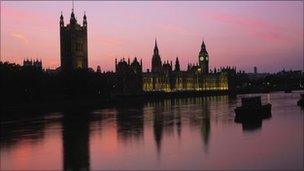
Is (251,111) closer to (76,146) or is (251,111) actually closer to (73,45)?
(76,146)

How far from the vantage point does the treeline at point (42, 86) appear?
85.0 meters

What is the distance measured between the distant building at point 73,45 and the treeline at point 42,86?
36169 mm

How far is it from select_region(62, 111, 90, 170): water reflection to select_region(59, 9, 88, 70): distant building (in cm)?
10340

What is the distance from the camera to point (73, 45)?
160 metres

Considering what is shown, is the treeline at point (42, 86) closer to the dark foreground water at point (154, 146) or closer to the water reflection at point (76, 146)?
the water reflection at point (76, 146)

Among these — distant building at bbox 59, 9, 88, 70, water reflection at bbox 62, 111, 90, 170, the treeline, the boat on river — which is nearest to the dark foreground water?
water reflection at bbox 62, 111, 90, 170

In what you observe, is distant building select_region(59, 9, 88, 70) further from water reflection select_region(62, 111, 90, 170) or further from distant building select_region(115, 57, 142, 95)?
water reflection select_region(62, 111, 90, 170)

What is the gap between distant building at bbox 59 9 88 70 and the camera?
15950 cm

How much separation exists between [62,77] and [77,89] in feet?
15.9

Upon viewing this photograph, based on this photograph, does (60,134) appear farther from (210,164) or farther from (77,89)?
(77,89)

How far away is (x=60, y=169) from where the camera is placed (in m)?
28.4

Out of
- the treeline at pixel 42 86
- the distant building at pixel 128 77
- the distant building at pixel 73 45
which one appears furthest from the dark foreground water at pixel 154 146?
the distant building at pixel 128 77

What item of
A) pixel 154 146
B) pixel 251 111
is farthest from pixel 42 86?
pixel 154 146

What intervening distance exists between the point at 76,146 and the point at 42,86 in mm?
61236
